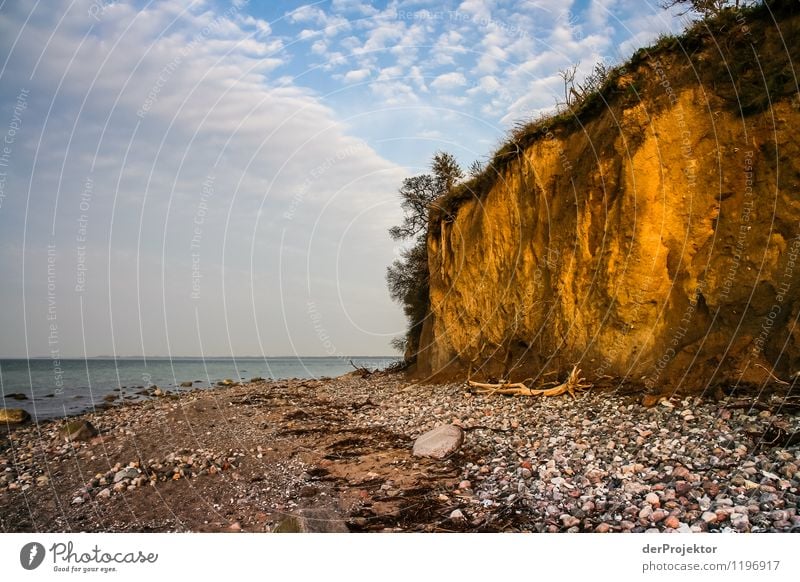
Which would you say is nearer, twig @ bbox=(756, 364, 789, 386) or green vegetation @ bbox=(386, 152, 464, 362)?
twig @ bbox=(756, 364, 789, 386)

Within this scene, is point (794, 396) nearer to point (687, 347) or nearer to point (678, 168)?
point (687, 347)

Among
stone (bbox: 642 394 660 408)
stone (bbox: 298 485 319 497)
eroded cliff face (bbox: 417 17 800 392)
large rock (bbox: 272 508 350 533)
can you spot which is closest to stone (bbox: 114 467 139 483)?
stone (bbox: 298 485 319 497)

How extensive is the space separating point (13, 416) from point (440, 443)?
→ 2062 centimetres

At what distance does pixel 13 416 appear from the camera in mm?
20031

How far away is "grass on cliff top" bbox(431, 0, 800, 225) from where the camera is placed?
9898 millimetres

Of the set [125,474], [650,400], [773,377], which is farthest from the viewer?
[650,400]

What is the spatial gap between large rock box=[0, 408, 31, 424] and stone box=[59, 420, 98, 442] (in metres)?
5.89

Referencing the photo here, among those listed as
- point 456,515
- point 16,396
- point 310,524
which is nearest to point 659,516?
point 456,515

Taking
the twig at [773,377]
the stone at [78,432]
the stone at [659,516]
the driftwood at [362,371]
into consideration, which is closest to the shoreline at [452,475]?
the stone at [659,516]

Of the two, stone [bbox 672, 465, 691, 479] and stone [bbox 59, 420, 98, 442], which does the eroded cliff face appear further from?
stone [bbox 59, 420, 98, 442]

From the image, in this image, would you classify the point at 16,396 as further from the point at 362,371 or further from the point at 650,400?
the point at 650,400

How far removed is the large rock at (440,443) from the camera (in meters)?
9.55

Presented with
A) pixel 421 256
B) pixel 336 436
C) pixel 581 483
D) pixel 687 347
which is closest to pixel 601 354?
pixel 687 347
